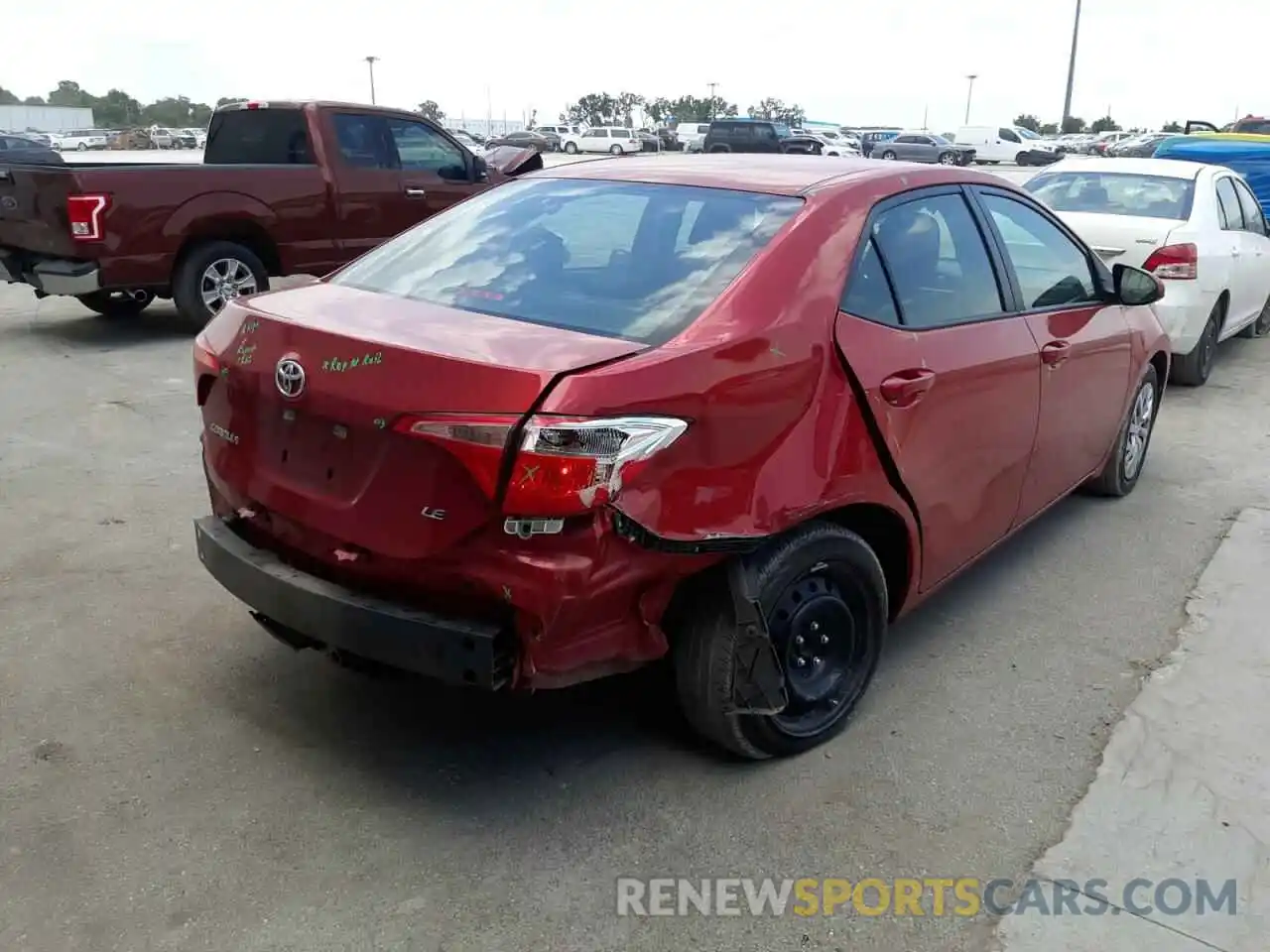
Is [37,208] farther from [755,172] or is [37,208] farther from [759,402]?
[759,402]

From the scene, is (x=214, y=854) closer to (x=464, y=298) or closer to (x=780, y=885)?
(x=780, y=885)

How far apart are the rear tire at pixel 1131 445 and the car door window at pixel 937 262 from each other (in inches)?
72.7

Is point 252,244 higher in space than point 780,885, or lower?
higher

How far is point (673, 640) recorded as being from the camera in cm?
307

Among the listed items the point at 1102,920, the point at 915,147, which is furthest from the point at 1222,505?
the point at 915,147

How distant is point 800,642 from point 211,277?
7.53 meters

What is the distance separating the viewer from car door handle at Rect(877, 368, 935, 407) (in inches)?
130

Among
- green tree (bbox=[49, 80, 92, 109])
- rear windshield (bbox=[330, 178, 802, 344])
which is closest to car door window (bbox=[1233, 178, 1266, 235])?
rear windshield (bbox=[330, 178, 802, 344])

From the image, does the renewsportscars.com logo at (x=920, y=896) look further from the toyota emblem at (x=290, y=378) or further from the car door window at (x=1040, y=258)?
the car door window at (x=1040, y=258)

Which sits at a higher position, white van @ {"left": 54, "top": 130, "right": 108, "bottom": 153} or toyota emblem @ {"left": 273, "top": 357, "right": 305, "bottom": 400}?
white van @ {"left": 54, "top": 130, "right": 108, "bottom": 153}

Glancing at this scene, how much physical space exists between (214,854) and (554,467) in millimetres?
1352

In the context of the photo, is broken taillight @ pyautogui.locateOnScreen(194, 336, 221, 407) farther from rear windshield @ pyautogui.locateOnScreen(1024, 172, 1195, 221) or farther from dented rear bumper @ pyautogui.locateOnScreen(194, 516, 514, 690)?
rear windshield @ pyautogui.locateOnScreen(1024, 172, 1195, 221)

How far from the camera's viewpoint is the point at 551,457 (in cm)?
254

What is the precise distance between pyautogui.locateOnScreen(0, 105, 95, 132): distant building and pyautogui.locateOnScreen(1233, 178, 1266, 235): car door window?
76.0 metres
